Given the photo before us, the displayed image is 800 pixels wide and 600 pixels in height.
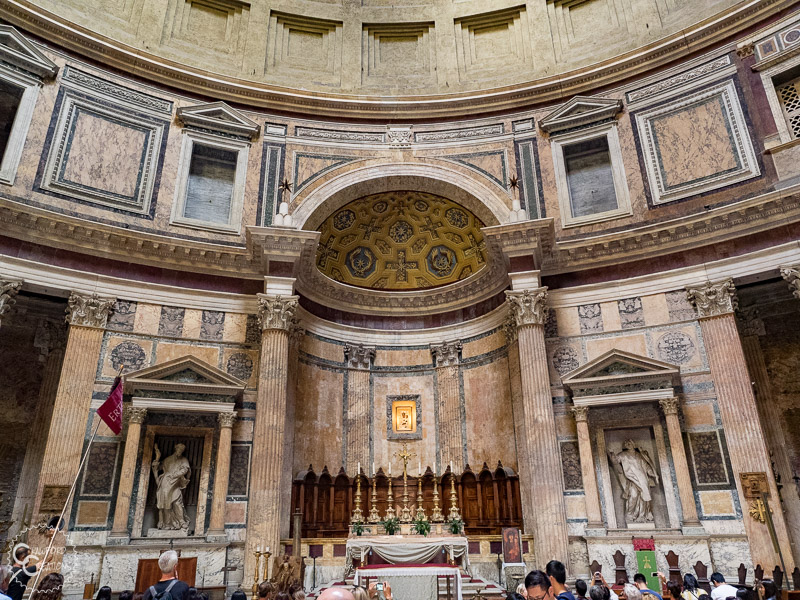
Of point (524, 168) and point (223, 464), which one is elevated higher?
point (524, 168)

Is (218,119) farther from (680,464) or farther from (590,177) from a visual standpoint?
(680,464)

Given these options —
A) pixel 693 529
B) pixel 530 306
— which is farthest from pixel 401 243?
pixel 693 529

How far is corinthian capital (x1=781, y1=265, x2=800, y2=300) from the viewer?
525 inches

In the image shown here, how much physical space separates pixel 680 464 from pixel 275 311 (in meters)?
10.4

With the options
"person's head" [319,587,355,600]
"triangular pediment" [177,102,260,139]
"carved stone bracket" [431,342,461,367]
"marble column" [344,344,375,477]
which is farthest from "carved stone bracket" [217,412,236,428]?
"person's head" [319,587,355,600]

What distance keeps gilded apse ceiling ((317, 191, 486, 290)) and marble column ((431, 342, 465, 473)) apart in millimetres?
2539

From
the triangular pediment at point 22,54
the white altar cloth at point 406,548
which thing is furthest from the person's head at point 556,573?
the triangular pediment at point 22,54

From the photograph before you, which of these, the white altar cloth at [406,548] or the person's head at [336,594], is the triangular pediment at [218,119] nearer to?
the white altar cloth at [406,548]

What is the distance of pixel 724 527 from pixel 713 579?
7143mm

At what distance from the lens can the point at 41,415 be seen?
15.4 m

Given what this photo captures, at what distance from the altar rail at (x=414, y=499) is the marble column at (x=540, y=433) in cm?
81

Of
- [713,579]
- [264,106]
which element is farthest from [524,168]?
[713,579]

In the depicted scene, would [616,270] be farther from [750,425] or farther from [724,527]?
[724,527]

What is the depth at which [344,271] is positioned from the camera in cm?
1933
